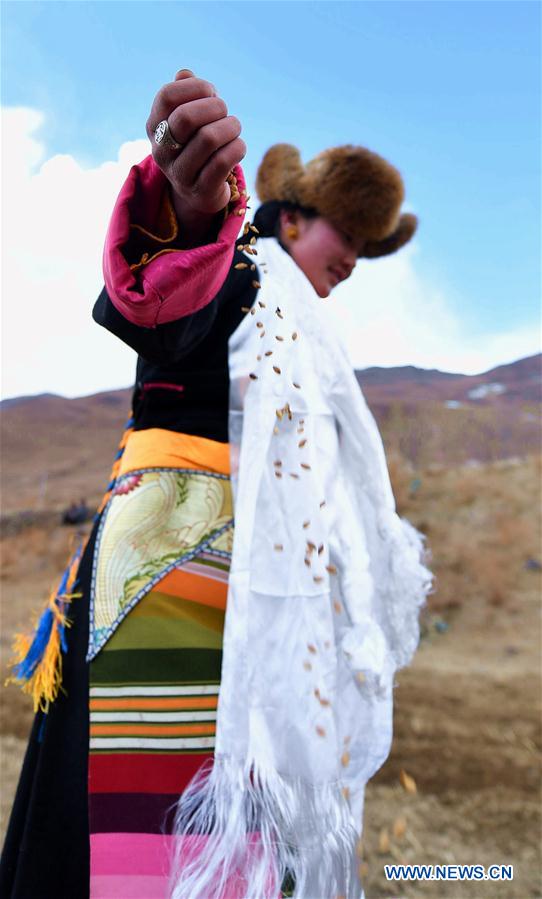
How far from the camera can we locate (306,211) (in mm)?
1734

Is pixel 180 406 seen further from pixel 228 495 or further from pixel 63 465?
pixel 63 465

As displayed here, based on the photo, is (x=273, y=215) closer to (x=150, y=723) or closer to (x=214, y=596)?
(x=214, y=596)

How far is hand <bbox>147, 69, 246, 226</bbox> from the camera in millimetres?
838

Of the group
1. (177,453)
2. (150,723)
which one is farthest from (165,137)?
(150,723)

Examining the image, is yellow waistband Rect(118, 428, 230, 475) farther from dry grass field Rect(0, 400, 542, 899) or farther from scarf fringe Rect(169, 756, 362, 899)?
dry grass field Rect(0, 400, 542, 899)

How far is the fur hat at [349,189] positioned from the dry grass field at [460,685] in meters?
2.22

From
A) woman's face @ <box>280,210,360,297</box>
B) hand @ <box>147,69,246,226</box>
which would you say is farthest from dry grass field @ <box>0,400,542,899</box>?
hand @ <box>147,69,246,226</box>

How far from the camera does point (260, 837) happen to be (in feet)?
3.34

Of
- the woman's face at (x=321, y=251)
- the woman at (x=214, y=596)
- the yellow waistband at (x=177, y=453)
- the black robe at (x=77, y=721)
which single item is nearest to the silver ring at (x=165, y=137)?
the woman at (x=214, y=596)

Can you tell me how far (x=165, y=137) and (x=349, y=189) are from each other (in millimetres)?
919

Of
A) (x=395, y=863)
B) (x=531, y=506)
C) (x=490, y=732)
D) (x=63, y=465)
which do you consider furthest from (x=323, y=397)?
(x=63, y=465)

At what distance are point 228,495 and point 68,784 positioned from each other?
55cm

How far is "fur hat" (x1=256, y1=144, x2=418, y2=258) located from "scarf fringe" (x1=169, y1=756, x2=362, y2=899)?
125 centimetres

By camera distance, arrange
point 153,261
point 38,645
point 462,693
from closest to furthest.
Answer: point 153,261 → point 38,645 → point 462,693
